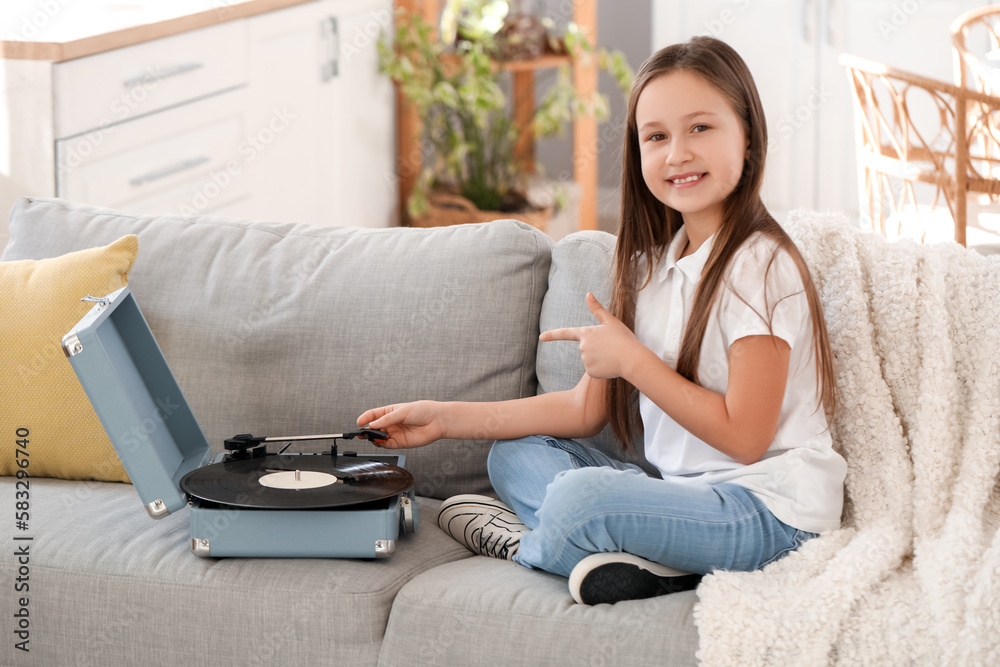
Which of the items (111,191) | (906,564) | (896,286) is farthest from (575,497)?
(111,191)

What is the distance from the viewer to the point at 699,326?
4.09 feet

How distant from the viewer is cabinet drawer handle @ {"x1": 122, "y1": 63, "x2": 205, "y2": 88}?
2486 millimetres

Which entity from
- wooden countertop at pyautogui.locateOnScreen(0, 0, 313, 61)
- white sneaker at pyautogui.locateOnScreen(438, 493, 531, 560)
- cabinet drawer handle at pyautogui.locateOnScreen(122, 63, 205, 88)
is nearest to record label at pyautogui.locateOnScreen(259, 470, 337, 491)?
white sneaker at pyautogui.locateOnScreen(438, 493, 531, 560)

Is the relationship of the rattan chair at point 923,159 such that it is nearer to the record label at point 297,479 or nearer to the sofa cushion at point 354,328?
the sofa cushion at point 354,328

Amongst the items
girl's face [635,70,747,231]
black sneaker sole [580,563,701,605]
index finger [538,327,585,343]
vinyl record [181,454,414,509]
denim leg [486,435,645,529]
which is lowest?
black sneaker sole [580,563,701,605]

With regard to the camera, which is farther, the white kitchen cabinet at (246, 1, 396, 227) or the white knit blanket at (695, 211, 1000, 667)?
the white kitchen cabinet at (246, 1, 396, 227)

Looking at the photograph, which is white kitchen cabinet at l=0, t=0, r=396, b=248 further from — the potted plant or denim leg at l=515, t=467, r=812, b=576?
denim leg at l=515, t=467, r=812, b=576

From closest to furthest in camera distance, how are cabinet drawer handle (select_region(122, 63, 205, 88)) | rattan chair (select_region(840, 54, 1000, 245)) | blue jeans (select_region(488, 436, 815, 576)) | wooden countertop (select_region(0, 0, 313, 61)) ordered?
blue jeans (select_region(488, 436, 815, 576)) < wooden countertop (select_region(0, 0, 313, 61)) < rattan chair (select_region(840, 54, 1000, 245)) < cabinet drawer handle (select_region(122, 63, 205, 88))

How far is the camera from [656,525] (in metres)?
1.12

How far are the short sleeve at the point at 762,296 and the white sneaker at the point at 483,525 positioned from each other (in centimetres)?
40

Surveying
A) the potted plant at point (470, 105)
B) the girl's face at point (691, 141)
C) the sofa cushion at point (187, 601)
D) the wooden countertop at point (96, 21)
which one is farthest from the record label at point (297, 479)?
the potted plant at point (470, 105)

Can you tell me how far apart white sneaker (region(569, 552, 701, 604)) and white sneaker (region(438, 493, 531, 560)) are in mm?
188

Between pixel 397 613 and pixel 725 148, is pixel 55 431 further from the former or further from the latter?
pixel 725 148

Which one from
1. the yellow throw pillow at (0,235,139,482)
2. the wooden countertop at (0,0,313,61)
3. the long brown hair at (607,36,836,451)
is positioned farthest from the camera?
the wooden countertop at (0,0,313,61)
